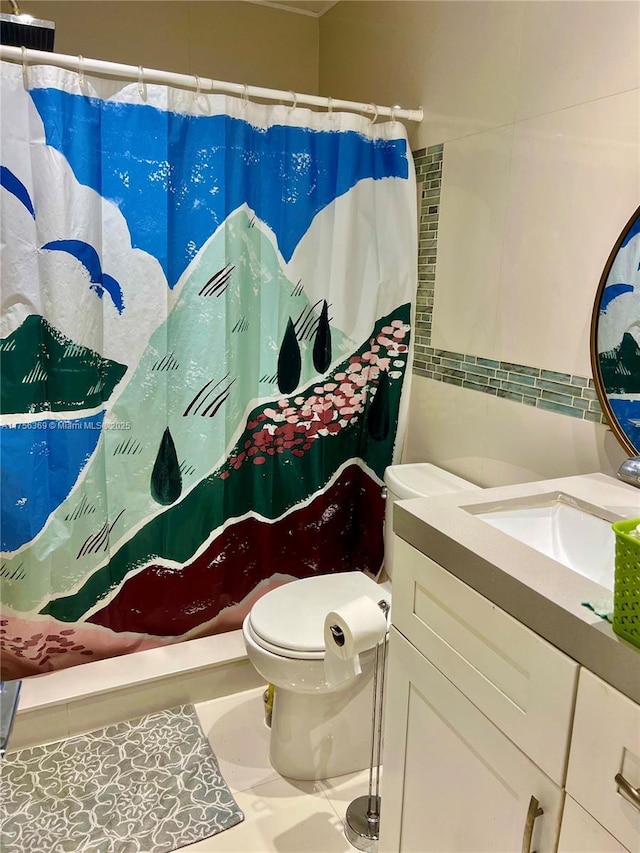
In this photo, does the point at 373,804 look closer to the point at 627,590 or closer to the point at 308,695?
the point at 308,695

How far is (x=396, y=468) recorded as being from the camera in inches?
78.2

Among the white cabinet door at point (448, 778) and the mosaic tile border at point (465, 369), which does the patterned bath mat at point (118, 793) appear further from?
the mosaic tile border at point (465, 369)

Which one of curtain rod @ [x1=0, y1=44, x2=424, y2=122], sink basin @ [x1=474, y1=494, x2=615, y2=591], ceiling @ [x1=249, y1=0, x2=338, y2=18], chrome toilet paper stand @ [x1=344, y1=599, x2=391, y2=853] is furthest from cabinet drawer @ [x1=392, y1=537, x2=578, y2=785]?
ceiling @ [x1=249, y1=0, x2=338, y2=18]

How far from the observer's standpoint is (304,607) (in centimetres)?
175

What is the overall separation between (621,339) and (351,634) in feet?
3.02

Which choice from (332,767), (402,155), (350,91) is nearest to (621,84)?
(402,155)

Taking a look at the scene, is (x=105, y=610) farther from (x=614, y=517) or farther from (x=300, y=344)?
→ (x=614, y=517)

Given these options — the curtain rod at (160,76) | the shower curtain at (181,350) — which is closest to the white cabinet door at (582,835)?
the shower curtain at (181,350)

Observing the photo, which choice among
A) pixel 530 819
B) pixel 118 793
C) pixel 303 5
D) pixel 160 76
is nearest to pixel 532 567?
pixel 530 819

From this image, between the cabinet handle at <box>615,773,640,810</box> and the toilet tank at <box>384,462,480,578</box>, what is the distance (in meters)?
1.01

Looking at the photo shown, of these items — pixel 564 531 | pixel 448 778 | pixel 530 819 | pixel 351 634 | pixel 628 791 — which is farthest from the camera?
pixel 351 634

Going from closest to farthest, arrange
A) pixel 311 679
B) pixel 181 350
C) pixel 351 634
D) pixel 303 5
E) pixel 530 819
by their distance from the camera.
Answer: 1. pixel 530 819
2. pixel 351 634
3. pixel 311 679
4. pixel 181 350
5. pixel 303 5

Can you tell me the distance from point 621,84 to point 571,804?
1.41m

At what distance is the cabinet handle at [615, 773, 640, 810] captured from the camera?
29.4 inches
